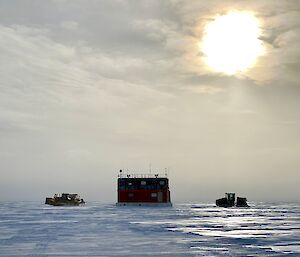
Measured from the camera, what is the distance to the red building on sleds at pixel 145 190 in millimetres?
134375

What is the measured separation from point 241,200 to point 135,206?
4979cm

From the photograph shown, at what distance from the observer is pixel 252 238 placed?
146 ft

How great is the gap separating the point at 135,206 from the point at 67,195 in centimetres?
4067

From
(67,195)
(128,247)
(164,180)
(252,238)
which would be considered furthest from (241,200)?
(128,247)

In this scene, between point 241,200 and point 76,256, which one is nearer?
point 76,256

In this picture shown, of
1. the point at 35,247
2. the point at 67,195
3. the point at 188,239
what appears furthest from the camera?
the point at 67,195

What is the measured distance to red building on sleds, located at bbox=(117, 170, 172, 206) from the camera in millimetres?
134375

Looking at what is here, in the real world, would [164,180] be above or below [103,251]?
above

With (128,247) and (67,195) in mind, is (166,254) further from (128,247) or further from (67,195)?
(67,195)

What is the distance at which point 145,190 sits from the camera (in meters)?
134

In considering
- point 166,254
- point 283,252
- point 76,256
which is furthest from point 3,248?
point 283,252

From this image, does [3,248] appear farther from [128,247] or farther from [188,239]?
[188,239]

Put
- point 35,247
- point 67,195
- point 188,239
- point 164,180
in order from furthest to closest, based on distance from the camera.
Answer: point 67,195, point 164,180, point 188,239, point 35,247

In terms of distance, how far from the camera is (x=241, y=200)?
168m
